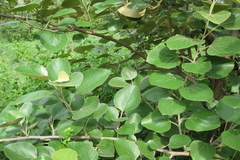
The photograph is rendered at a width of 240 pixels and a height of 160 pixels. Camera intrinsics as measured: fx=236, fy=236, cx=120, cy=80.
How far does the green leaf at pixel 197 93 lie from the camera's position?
23.3 inches

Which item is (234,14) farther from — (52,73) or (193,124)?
(52,73)

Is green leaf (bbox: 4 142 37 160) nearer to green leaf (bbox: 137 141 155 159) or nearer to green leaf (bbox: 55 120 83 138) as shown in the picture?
green leaf (bbox: 55 120 83 138)

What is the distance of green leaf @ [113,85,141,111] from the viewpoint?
713 mm

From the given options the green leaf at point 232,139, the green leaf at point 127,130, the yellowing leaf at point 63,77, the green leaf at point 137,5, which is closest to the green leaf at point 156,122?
the green leaf at point 127,130

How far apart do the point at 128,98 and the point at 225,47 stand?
0.31 meters

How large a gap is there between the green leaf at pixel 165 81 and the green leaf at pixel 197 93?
0.07ft

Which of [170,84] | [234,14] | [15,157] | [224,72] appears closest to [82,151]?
[15,157]

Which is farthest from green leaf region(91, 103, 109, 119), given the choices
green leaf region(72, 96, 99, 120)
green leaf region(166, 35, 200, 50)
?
green leaf region(166, 35, 200, 50)

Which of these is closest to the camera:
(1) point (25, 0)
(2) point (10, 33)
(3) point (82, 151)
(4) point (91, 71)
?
(3) point (82, 151)

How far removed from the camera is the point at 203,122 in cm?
65

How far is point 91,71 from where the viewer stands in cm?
67

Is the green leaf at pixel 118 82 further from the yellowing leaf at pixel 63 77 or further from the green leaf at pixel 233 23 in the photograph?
the green leaf at pixel 233 23

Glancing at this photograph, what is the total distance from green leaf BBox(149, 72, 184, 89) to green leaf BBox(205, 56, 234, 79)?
0.40 ft

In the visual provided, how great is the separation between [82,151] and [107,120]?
0.61 ft
